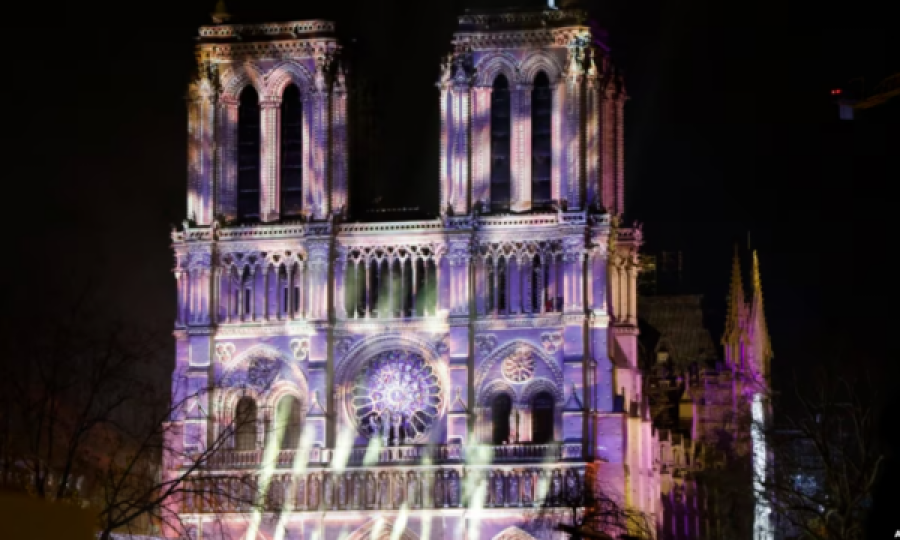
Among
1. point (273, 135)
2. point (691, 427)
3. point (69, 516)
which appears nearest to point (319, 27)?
point (273, 135)

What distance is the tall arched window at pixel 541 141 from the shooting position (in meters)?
74.9

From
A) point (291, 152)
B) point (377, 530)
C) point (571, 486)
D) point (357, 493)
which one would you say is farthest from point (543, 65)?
point (377, 530)

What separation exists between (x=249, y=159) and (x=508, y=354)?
13.2m

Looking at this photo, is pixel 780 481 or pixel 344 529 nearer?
pixel 780 481

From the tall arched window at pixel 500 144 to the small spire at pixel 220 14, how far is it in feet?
37.0

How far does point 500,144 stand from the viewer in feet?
249

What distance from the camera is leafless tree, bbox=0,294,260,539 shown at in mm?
43781

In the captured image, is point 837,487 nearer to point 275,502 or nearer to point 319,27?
point 275,502

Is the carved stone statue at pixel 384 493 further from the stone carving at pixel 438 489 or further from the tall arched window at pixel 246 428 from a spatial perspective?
the tall arched window at pixel 246 428

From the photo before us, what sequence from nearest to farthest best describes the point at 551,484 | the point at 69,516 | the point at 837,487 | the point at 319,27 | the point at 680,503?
the point at 69,516 < the point at 837,487 < the point at 551,484 < the point at 319,27 < the point at 680,503

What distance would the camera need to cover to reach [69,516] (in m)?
5.93

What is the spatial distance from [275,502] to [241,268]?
32.2 feet

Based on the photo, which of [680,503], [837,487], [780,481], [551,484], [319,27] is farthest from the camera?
[680,503]

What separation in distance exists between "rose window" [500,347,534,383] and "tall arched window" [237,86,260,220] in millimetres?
11801
